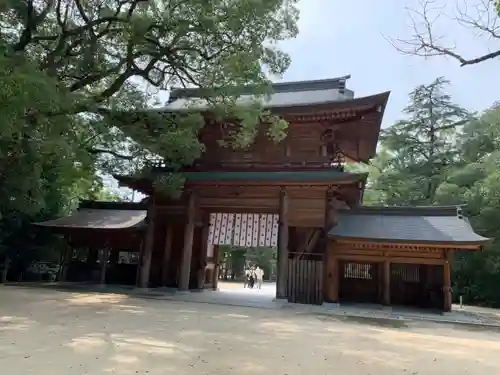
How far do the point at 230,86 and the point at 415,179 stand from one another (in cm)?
1892

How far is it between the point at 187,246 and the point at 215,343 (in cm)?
834

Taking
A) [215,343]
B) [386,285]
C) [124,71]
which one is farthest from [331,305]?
[124,71]

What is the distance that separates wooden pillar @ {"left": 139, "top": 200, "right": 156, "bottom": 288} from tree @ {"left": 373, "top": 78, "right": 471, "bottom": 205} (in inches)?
672

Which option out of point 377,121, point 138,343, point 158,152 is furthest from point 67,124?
point 377,121

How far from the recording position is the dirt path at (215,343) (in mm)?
5094

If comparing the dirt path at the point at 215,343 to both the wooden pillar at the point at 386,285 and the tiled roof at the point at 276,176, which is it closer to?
the wooden pillar at the point at 386,285

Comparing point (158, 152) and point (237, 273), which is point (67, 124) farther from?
point (237, 273)

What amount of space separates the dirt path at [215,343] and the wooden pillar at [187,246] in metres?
3.61

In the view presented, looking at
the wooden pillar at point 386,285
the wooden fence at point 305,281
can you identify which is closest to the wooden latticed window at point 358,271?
the wooden pillar at point 386,285

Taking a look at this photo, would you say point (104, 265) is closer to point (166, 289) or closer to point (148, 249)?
point (148, 249)

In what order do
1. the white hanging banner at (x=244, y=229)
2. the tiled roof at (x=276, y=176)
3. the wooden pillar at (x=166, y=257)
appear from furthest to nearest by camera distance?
the wooden pillar at (x=166, y=257)
the white hanging banner at (x=244, y=229)
the tiled roof at (x=276, y=176)

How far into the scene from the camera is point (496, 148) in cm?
2470

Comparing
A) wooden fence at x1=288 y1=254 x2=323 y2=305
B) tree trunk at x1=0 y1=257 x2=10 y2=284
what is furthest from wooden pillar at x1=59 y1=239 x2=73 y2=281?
wooden fence at x1=288 y1=254 x2=323 y2=305

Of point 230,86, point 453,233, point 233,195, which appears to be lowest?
point 453,233
